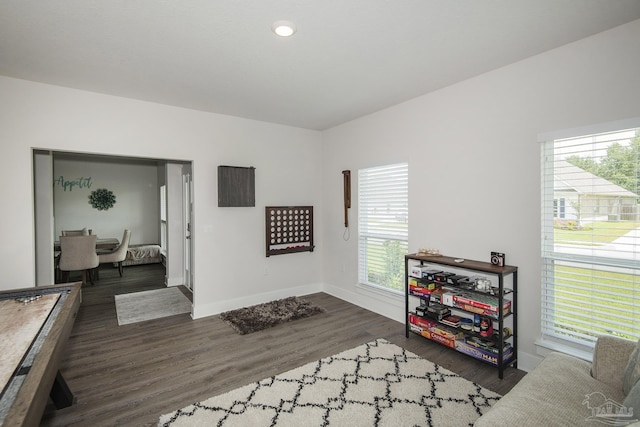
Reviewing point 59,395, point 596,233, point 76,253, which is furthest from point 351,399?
point 76,253

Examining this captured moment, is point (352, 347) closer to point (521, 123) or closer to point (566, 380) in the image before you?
point (566, 380)

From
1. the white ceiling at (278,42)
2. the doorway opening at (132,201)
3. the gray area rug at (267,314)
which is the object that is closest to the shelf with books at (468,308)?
the gray area rug at (267,314)

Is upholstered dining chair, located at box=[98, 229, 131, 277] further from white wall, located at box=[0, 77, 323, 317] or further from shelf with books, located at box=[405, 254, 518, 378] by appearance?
shelf with books, located at box=[405, 254, 518, 378]

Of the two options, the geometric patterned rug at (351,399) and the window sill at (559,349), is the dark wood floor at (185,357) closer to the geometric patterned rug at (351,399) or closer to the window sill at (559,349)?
the geometric patterned rug at (351,399)

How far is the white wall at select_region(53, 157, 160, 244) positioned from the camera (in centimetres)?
748

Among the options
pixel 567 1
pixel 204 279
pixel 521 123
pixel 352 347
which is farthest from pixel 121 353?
pixel 567 1

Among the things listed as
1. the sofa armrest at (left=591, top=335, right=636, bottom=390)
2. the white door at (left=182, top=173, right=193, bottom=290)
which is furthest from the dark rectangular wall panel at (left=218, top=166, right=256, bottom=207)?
the sofa armrest at (left=591, top=335, right=636, bottom=390)

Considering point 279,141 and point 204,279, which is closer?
point 204,279

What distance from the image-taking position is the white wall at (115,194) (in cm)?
748

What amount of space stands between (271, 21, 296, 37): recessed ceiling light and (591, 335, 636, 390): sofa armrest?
2.73 metres

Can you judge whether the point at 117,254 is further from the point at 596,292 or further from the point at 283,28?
the point at 596,292

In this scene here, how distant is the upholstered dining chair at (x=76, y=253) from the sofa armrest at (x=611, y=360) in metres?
6.59

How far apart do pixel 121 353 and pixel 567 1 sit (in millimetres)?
4504

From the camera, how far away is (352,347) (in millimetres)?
3160
